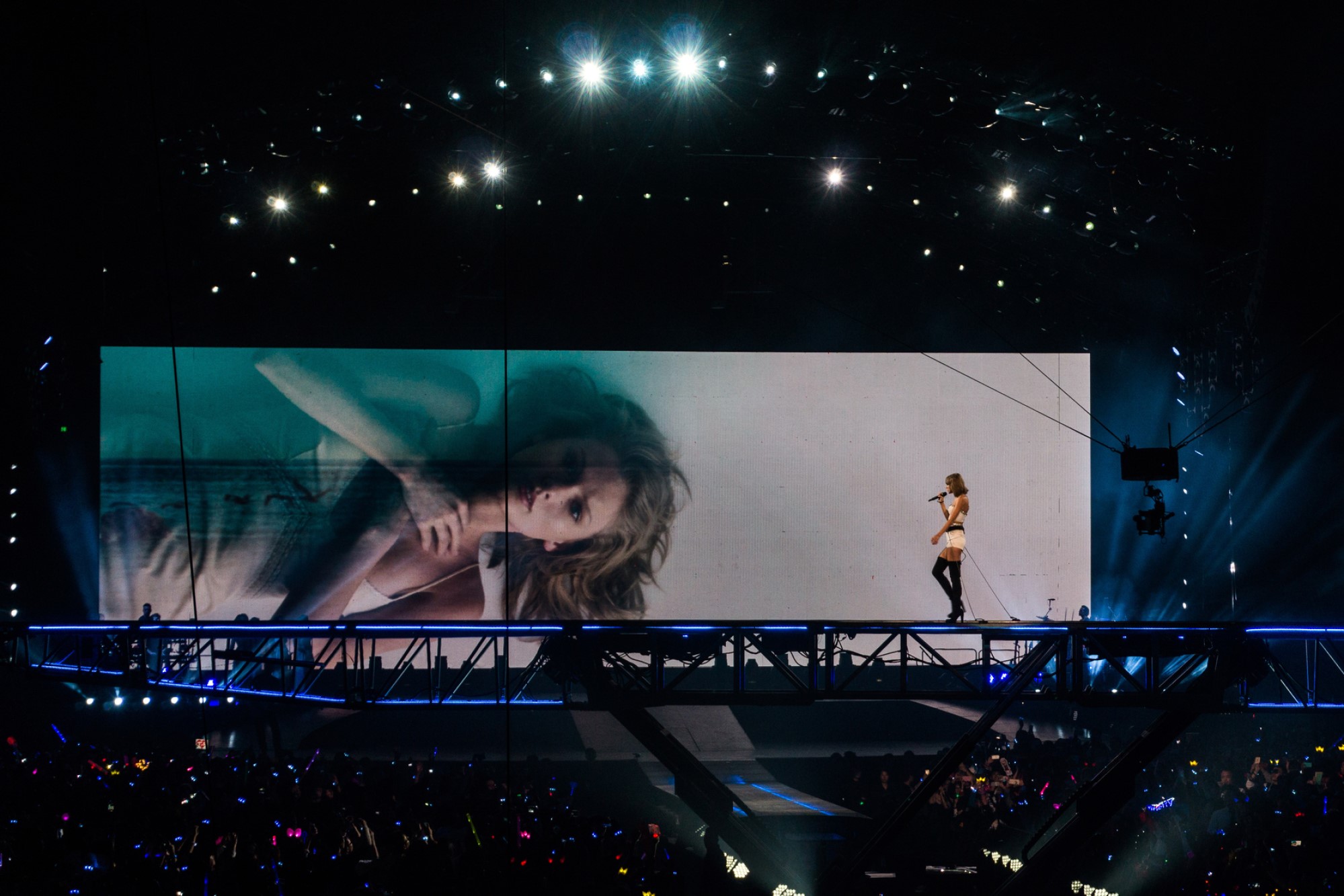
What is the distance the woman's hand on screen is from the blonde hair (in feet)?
2.59

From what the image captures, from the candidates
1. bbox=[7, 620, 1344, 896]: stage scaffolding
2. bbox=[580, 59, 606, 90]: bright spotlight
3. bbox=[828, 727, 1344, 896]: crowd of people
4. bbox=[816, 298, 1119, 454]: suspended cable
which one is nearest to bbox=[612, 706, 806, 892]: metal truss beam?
bbox=[7, 620, 1344, 896]: stage scaffolding

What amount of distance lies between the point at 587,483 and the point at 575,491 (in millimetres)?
228

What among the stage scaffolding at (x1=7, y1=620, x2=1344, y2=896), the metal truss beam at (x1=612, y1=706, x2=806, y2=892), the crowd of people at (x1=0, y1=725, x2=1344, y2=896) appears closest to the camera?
the crowd of people at (x1=0, y1=725, x2=1344, y2=896)

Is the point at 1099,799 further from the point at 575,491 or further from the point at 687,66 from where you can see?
the point at 575,491

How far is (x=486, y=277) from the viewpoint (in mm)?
16188

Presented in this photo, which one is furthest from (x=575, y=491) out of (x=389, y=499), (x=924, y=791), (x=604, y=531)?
(x=924, y=791)

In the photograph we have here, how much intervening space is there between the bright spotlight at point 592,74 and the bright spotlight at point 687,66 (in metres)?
0.89

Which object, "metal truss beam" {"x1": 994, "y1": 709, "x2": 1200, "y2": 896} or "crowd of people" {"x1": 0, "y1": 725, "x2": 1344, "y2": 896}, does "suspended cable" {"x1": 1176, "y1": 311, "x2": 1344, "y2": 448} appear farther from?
"metal truss beam" {"x1": 994, "y1": 709, "x2": 1200, "y2": 896}

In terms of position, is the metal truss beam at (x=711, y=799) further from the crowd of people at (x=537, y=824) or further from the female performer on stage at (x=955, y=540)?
the female performer on stage at (x=955, y=540)

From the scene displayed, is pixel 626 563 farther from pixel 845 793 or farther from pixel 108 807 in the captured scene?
pixel 108 807

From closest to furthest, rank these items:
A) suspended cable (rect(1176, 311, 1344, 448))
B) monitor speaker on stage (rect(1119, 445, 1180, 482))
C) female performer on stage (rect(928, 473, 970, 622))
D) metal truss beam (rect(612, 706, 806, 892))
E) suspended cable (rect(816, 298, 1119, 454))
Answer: metal truss beam (rect(612, 706, 806, 892)) < female performer on stage (rect(928, 473, 970, 622)) < suspended cable (rect(1176, 311, 1344, 448)) < monitor speaker on stage (rect(1119, 445, 1180, 482)) < suspended cable (rect(816, 298, 1119, 454))

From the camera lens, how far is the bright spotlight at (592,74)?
40.4 feet

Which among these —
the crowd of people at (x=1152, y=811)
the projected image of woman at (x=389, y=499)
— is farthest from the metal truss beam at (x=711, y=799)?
the projected image of woman at (x=389, y=499)

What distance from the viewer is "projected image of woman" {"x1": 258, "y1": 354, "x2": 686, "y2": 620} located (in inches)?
637
